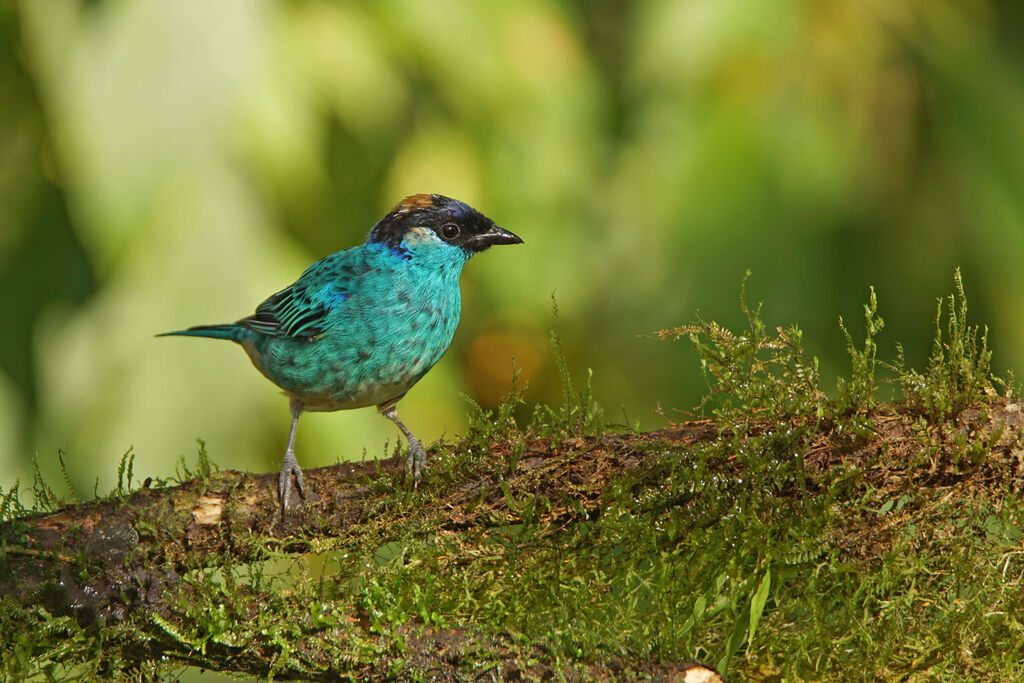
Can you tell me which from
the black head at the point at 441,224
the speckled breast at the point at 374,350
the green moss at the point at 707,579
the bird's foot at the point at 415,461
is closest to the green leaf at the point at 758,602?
the green moss at the point at 707,579

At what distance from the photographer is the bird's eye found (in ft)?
11.2

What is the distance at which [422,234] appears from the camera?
340 centimetres

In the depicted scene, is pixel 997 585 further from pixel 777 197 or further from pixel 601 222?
pixel 601 222

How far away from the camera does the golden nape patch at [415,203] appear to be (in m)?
3.42

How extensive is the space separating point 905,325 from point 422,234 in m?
2.22

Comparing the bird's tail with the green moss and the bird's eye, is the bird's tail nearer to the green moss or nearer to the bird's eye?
the bird's eye

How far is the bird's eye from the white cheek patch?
0.04 m

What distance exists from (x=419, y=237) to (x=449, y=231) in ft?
0.33

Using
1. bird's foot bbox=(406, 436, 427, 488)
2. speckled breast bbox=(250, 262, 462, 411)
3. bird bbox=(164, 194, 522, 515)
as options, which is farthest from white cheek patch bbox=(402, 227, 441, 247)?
bird's foot bbox=(406, 436, 427, 488)

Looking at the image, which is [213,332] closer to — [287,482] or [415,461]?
[287,482]

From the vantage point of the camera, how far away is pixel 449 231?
3.42m

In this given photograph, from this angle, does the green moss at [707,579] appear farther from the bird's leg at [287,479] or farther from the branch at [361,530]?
the bird's leg at [287,479]

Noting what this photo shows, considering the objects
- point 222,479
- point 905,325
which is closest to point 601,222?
point 905,325

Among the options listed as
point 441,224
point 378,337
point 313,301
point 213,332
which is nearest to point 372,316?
point 378,337
